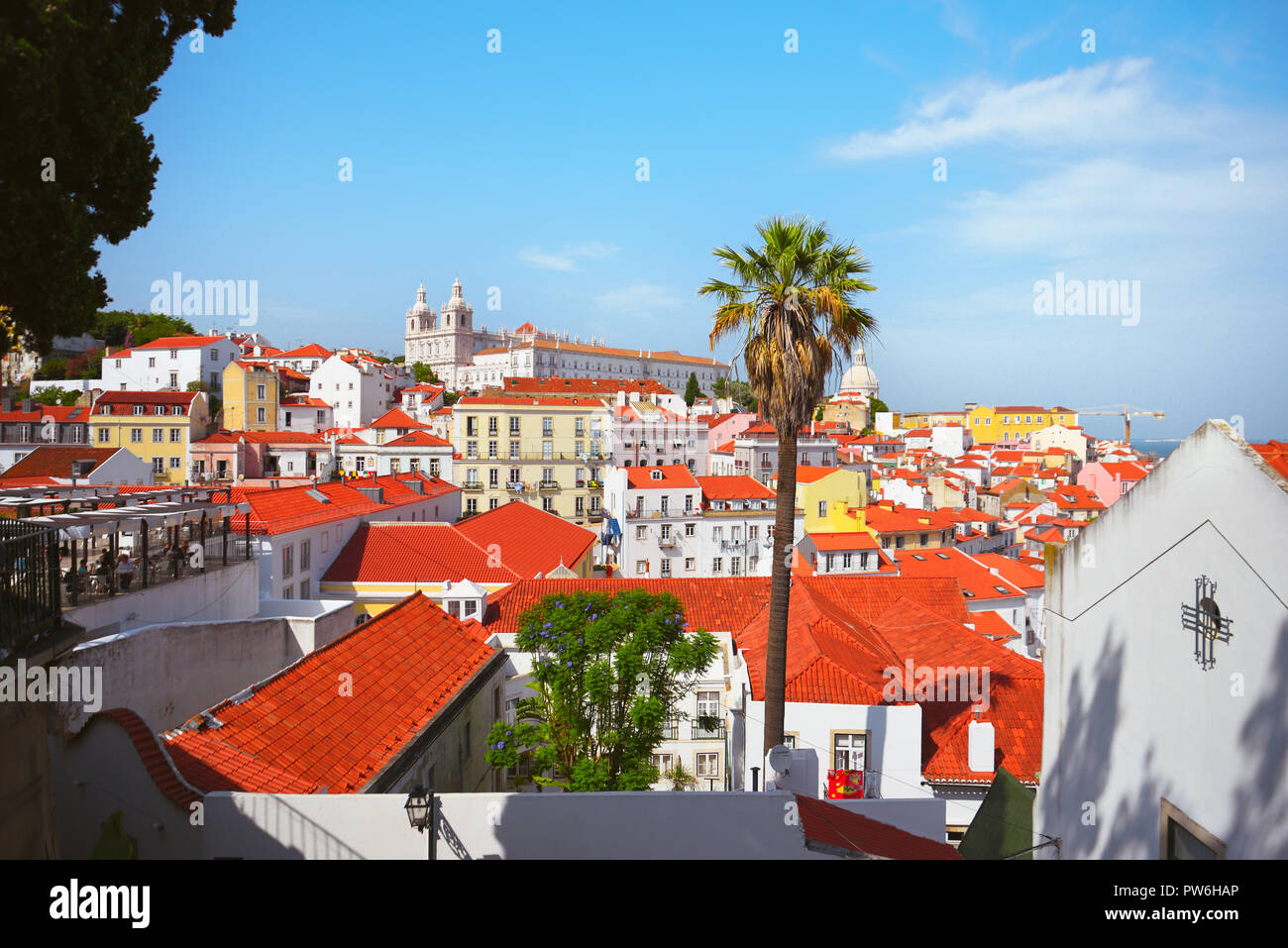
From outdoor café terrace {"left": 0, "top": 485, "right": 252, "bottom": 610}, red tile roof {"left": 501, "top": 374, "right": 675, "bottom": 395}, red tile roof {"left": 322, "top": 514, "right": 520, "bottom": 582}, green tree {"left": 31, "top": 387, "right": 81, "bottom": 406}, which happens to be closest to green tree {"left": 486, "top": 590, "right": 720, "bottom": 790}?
outdoor café terrace {"left": 0, "top": 485, "right": 252, "bottom": 610}

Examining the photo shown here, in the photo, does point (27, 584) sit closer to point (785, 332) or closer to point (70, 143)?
point (70, 143)

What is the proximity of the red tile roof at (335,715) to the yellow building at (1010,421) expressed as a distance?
17558 cm

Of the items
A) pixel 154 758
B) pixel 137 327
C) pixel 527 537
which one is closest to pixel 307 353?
pixel 137 327

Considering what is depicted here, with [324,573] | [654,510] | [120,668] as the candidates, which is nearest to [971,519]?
[654,510]

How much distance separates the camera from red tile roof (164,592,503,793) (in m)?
10.6

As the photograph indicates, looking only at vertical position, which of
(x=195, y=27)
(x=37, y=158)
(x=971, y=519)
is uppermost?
(x=195, y=27)

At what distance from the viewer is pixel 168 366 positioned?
9431 cm

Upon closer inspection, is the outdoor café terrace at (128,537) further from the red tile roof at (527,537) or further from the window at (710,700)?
the red tile roof at (527,537)

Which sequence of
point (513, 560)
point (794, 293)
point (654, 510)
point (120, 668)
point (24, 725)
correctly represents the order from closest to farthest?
1. point (24, 725)
2. point (120, 668)
3. point (794, 293)
4. point (513, 560)
5. point (654, 510)

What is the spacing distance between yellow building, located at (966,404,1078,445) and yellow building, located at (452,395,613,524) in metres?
124

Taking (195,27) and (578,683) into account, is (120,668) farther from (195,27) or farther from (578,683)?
(195,27)

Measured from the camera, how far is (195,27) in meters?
8.49
